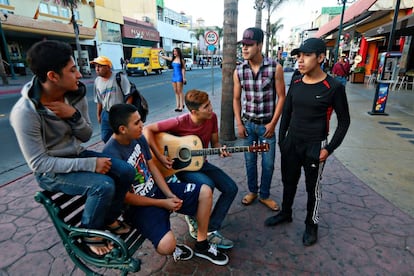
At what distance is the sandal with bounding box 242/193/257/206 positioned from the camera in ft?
10.9

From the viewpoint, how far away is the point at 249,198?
335 cm

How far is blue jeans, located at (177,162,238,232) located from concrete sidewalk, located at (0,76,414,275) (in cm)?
34

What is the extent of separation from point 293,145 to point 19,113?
88.0 inches

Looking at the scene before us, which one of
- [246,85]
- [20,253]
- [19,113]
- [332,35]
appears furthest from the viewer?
[332,35]

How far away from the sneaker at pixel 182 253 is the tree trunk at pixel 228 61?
3600 millimetres

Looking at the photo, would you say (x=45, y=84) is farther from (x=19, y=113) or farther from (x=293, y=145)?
(x=293, y=145)

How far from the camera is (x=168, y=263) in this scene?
2359 mm

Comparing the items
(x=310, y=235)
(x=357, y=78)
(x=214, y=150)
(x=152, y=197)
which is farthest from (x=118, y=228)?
(x=357, y=78)

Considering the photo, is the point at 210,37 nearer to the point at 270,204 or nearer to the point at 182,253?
the point at 270,204

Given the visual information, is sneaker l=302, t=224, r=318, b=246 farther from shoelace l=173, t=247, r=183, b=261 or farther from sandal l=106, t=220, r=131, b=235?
sandal l=106, t=220, r=131, b=235

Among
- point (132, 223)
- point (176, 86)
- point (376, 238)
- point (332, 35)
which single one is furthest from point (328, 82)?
point (332, 35)

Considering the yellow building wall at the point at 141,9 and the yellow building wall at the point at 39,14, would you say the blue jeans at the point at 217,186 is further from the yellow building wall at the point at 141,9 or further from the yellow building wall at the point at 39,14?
the yellow building wall at the point at 141,9

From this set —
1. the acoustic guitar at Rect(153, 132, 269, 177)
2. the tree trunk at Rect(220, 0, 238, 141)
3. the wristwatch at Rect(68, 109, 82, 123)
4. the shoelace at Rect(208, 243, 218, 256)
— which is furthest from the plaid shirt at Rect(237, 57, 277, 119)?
the tree trunk at Rect(220, 0, 238, 141)

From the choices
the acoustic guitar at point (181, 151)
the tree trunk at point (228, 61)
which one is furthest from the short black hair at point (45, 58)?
the tree trunk at point (228, 61)
